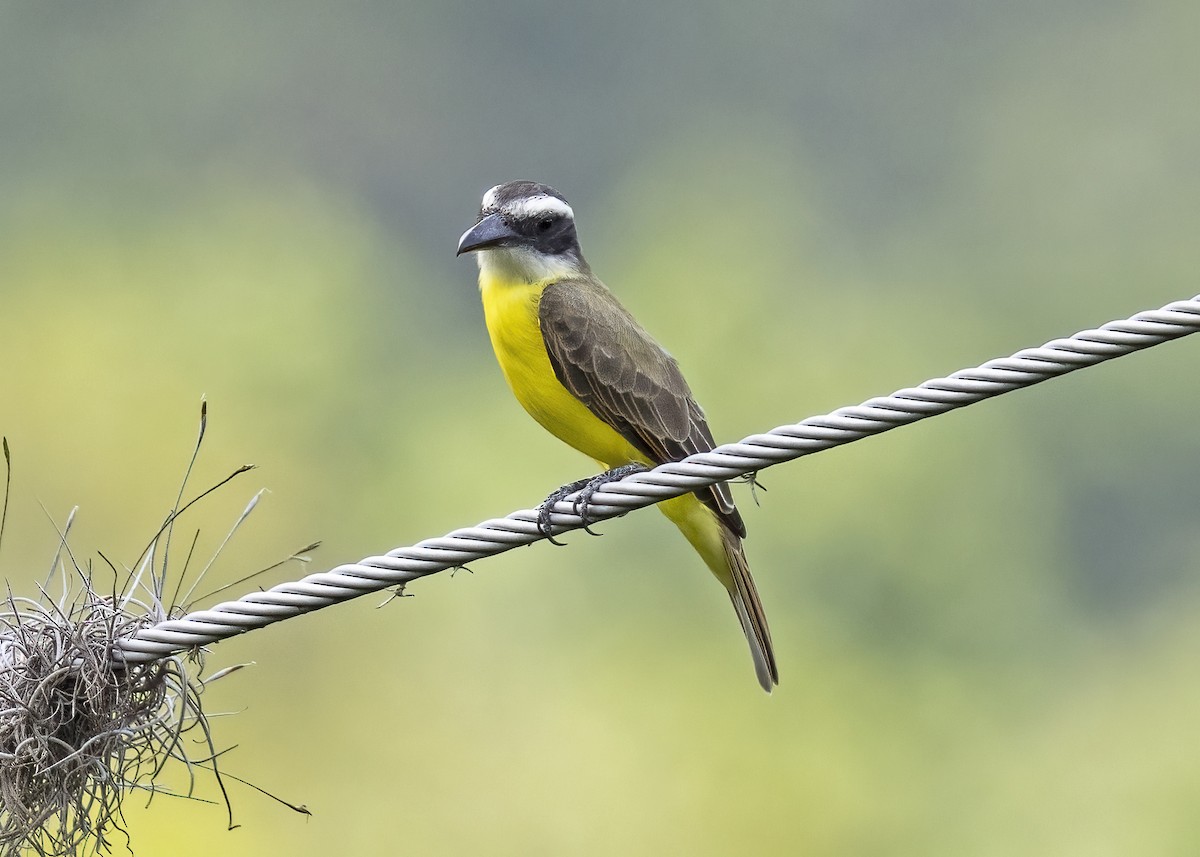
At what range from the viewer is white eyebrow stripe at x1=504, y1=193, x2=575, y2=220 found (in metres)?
6.42

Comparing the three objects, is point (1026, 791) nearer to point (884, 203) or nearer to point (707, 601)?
point (707, 601)

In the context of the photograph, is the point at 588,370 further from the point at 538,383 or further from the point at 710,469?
the point at 710,469

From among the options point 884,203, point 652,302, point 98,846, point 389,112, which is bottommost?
point 98,846

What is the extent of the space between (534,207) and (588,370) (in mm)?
746

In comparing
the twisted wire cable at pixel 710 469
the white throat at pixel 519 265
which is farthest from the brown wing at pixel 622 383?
the twisted wire cable at pixel 710 469

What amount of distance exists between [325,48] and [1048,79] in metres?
29.1

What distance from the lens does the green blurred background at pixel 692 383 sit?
73.6 feet

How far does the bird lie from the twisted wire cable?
57.8 inches

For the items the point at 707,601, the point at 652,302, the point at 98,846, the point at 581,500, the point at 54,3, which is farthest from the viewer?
the point at 54,3

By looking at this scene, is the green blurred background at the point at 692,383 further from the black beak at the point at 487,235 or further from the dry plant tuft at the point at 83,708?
the black beak at the point at 487,235

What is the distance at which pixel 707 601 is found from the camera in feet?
90.1

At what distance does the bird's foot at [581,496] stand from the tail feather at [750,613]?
0.52m

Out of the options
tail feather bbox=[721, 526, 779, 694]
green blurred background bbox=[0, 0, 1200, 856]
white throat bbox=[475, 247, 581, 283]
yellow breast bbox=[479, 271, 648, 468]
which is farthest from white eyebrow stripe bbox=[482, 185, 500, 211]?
green blurred background bbox=[0, 0, 1200, 856]

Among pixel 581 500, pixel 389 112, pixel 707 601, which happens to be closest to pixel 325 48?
pixel 389 112
